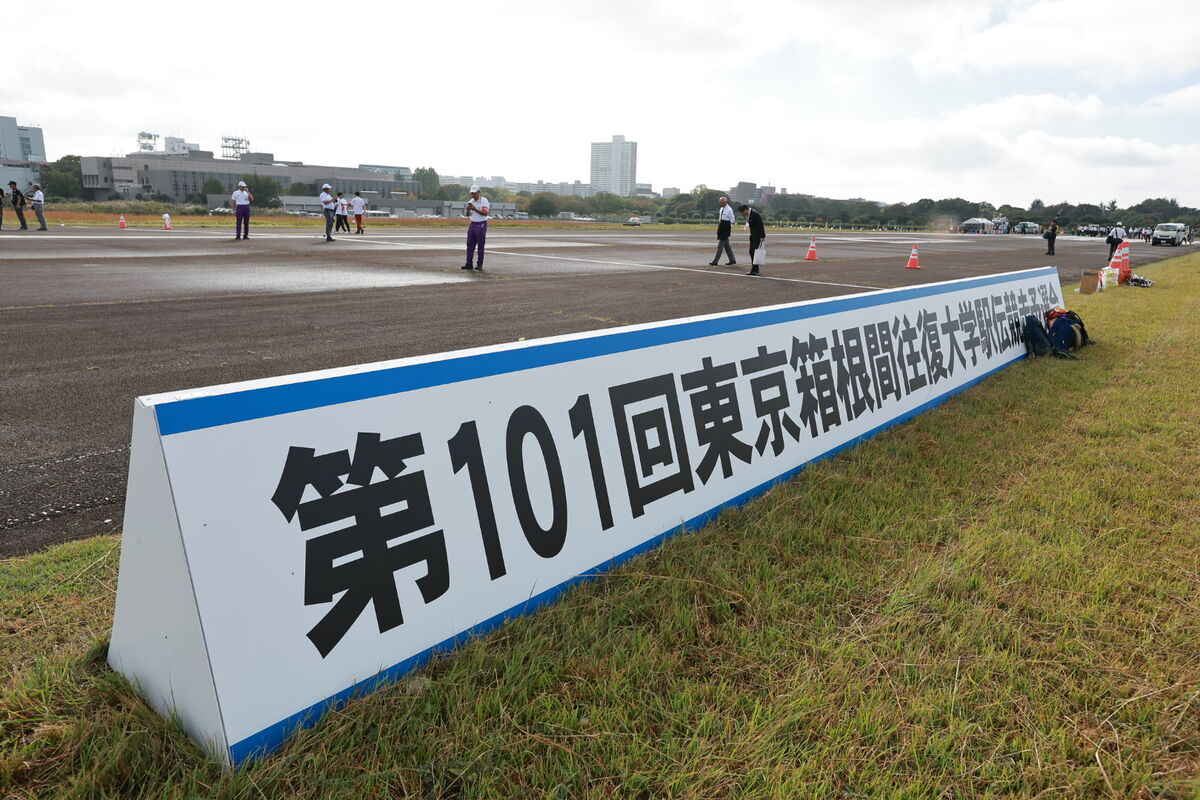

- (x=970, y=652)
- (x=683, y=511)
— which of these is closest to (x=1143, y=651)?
(x=970, y=652)

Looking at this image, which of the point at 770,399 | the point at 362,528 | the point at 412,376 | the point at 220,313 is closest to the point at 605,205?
the point at 220,313

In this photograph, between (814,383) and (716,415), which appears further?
(814,383)

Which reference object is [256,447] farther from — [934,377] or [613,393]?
[934,377]

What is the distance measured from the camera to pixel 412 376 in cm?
262

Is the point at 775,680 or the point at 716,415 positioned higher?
the point at 716,415

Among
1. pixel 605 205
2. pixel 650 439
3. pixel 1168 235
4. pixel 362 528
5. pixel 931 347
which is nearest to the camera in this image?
pixel 362 528

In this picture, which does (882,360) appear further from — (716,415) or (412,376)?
(412,376)

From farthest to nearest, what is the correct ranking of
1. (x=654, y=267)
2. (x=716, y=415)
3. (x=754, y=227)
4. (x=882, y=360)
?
(x=654, y=267) < (x=754, y=227) < (x=882, y=360) < (x=716, y=415)

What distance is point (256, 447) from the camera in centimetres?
218

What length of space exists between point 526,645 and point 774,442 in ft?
7.73

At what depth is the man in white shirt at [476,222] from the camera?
16234 millimetres

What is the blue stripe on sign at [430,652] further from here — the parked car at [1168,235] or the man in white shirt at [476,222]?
the parked car at [1168,235]

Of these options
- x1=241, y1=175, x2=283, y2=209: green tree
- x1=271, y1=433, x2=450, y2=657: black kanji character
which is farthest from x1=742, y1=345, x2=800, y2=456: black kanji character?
x1=241, y1=175, x2=283, y2=209: green tree

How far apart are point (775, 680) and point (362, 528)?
1.55m
